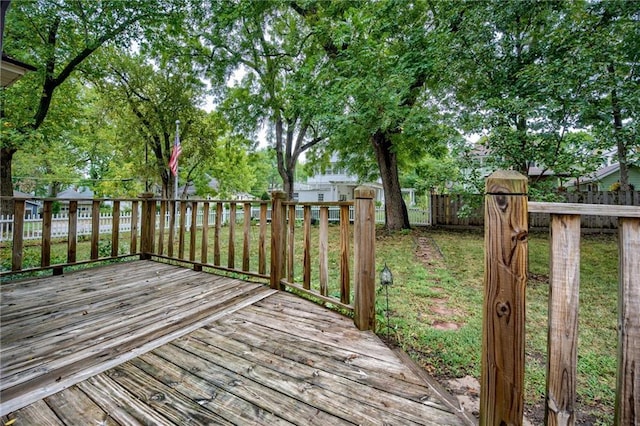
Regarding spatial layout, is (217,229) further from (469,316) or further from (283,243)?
(469,316)

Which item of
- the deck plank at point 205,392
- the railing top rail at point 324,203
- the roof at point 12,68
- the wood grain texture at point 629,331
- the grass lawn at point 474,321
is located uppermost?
the roof at point 12,68

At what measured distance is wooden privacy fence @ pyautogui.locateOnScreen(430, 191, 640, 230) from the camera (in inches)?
195

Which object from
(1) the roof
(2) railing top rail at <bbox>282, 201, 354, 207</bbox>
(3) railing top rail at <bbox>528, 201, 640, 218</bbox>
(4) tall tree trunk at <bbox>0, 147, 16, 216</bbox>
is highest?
(1) the roof

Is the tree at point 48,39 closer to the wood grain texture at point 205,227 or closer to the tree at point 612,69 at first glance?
the wood grain texture at point 205,227

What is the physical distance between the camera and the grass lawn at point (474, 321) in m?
1.69

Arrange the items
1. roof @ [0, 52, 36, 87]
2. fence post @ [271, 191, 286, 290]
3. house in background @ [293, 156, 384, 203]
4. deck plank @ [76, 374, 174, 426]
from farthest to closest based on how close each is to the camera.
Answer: house in background @ [293, 156, 384, 203] → roof @ [0, 52, 36, 87] → fence post @ [271, 191, 286, 290] → deck plank @ [76, 374, 174, 426]

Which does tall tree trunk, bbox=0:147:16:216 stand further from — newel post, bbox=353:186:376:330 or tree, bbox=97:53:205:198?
newel post, bbox=353:186:376:330

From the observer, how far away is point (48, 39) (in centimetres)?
627

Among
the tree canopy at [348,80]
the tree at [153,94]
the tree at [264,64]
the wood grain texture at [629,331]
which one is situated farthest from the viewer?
the tree at [153,94]

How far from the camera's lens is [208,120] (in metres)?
12.2

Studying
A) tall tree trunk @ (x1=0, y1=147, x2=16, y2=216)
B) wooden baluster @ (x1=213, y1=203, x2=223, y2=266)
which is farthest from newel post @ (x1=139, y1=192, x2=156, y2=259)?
tall tree trunk @ (x1=0, y1=147, x2=16, y2=216)

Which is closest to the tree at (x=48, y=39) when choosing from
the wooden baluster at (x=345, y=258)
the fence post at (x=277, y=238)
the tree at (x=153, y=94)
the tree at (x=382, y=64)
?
the tree at (x=153, y=94)

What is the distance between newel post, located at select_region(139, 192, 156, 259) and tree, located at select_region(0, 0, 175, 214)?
430 cm

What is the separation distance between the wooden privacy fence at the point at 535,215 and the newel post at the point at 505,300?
3.88m
